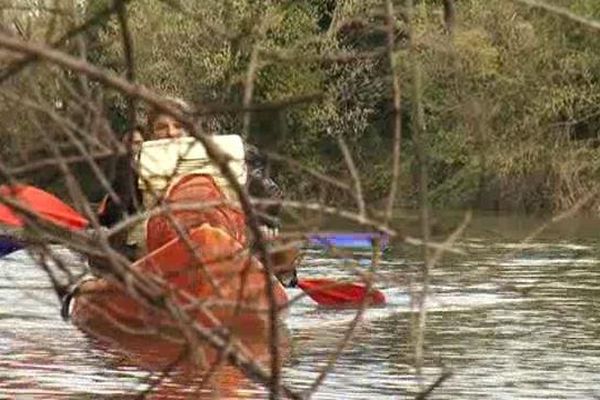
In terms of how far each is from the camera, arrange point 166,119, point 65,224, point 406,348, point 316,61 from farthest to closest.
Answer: point 406,348 → point 65,224 → point 166,119 → point 316,61

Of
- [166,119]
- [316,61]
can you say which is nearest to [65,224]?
[166,119]

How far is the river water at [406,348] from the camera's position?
8625 mm

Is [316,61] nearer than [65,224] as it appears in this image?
Yes

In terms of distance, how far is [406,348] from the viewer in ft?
33.8

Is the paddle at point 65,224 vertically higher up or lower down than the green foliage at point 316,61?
lower down

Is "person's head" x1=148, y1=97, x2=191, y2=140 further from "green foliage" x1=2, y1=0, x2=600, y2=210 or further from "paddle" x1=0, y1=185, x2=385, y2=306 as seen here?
"paddle" x1=0, y1=185, x2=385, y2=306

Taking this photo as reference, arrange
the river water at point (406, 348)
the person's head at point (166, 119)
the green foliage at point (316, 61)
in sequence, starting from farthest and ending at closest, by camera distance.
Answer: the river water at point (406, 348) < the green foliage at point (316, 61) < the person's head at point (166, 119)

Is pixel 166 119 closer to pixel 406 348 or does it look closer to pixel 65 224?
pixel 65 224

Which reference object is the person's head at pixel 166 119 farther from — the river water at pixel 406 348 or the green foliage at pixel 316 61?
the river water at pixel 406 348

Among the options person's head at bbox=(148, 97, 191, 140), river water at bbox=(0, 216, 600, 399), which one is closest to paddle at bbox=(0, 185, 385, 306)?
river water at bbox=(0, 216, 600, 399)

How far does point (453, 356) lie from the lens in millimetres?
10047

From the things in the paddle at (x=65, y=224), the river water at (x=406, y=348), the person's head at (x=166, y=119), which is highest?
the person's head at (x=166, y=119)

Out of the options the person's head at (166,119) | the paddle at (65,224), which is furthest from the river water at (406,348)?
the person's head at (166,119)

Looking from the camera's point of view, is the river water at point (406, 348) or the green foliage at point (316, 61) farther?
the river water at point (406, 348)
